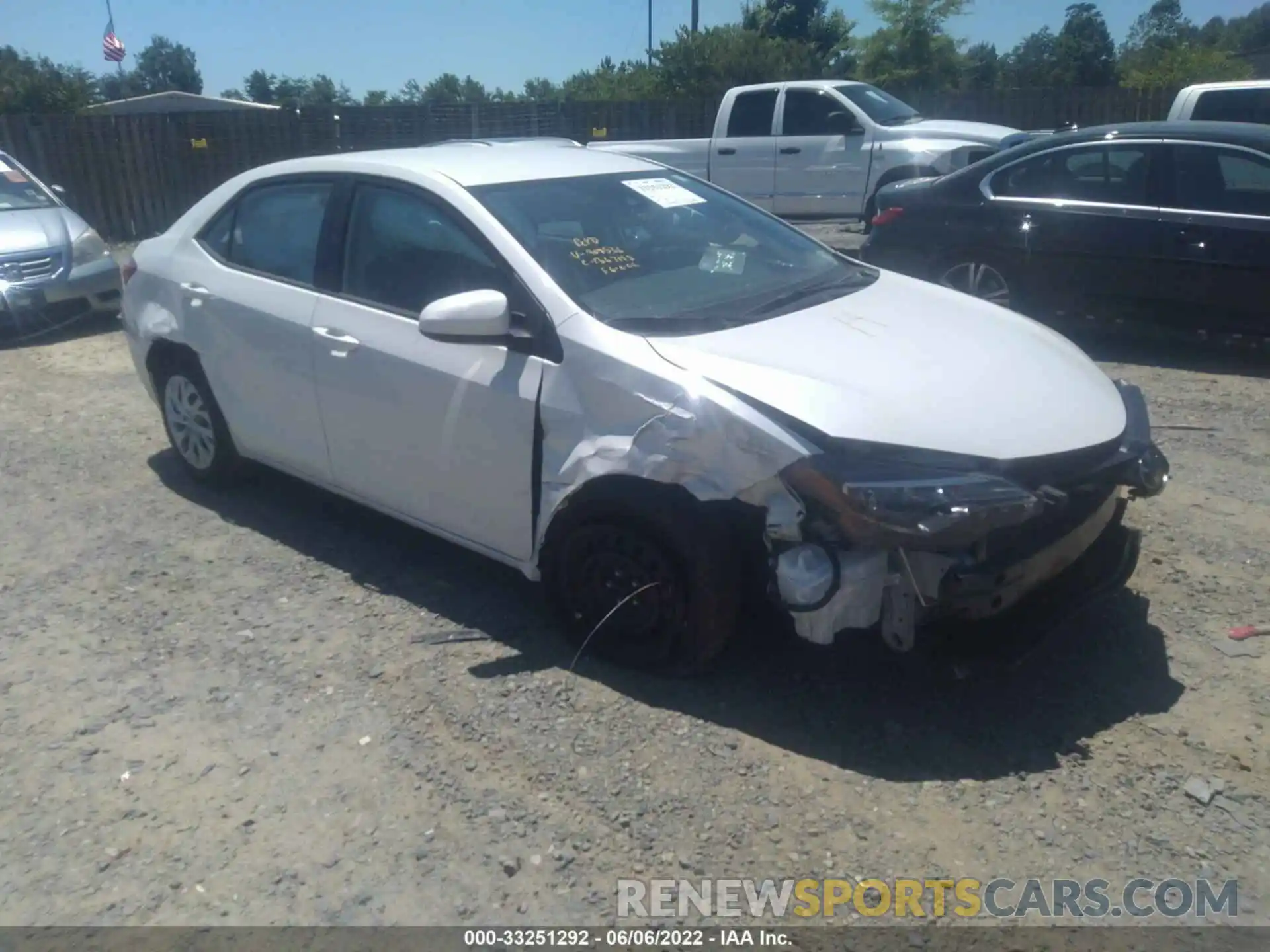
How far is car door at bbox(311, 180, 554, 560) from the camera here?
153 inches

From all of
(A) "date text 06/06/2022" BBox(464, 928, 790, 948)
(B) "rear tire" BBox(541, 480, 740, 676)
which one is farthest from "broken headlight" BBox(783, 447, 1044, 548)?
(A) "date text 06/06/2022" BBox(464, 928, 790, 948)

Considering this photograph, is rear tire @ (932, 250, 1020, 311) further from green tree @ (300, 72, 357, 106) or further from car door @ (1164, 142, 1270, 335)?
green tree @ (300, 72, 357, 106)

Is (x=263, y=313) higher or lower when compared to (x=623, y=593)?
higher

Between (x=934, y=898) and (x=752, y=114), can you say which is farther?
(x=752, y=114)

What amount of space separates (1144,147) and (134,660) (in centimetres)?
691

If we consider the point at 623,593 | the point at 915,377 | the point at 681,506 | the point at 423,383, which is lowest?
the point at 623,593

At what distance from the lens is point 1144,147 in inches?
297

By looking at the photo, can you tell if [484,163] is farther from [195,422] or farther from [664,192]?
[195,422]

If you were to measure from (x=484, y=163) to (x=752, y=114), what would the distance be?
1019 centimetres

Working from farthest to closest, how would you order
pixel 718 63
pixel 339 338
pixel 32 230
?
pixel 718 63
pixel 32 230
pixel 339 338

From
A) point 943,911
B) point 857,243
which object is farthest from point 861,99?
point 943,911

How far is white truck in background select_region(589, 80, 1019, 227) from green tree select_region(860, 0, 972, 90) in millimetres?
23742

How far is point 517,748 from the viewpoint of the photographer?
3496 mm

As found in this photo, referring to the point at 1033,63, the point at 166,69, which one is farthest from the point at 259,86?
the point at 1033,63
